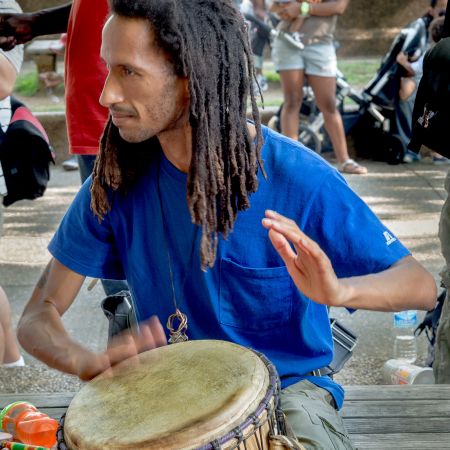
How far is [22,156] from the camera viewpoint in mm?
3879

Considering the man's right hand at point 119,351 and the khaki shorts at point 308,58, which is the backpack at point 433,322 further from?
the khaki shorts at point 308,58

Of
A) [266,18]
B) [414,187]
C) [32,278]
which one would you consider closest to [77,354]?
[32,278]

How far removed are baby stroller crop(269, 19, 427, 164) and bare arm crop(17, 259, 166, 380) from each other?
5686mm

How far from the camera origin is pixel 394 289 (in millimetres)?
2061

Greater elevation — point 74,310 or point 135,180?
point 135,180

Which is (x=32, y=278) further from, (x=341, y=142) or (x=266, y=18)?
(x=266, y=18)

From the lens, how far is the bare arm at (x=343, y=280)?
1.84 metres

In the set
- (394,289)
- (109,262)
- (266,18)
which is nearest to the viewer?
(394,289)

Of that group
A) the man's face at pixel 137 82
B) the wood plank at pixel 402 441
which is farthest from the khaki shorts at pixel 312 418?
the man's face at pixel 137 82

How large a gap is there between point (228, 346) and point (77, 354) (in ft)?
1.15

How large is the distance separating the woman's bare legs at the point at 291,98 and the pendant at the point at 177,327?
519cm

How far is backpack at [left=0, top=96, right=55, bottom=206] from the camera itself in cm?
387

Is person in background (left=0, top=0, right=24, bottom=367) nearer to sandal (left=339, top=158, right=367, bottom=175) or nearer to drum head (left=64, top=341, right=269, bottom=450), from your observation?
drum head (left=64, top=341, right=269, bottom=450)

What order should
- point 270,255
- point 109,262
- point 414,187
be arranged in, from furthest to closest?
point 414,187
point 109,262
point 270,255
